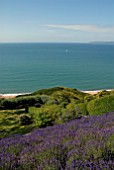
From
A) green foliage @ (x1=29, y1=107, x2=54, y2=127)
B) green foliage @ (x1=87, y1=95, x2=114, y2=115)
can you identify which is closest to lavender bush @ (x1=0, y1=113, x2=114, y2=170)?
green foliage @ (x1=29, y1=107, x2=54, y2=127)

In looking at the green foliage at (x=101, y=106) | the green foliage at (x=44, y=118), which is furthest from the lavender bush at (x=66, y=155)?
the green foliage at (x=101, y=106)

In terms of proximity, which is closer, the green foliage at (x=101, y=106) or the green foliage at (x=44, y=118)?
the green foliage at (x=44, y=118)

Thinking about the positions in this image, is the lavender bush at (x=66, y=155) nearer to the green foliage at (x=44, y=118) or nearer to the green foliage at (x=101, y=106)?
the green foliage at (x=44, y=118)

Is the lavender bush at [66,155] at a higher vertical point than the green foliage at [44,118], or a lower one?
higher

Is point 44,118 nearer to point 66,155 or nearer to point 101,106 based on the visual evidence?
point 101,106

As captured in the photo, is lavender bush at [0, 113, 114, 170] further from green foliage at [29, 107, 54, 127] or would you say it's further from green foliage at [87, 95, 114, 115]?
green foliage at [87, 95, 114, 115]

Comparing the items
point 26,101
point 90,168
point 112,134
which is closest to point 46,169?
point 90,168

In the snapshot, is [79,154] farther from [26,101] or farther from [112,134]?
[26,101]

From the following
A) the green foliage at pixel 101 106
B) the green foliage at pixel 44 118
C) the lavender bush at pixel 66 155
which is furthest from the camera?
the green foliage at pixel 101 106

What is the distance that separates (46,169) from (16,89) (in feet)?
166

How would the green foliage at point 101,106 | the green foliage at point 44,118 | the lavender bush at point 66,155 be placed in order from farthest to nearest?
the green foliage at point 101,106, the green foliage at point 44,118, the lavender bush at point 66,155

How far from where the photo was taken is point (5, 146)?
13.5 feet

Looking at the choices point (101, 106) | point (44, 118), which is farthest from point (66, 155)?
point (101, 106)

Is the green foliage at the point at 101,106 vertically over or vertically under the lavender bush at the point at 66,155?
under
